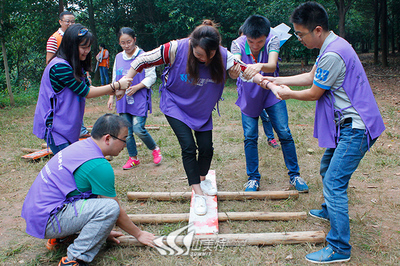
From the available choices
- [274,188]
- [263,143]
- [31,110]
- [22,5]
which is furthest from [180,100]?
[22,5]

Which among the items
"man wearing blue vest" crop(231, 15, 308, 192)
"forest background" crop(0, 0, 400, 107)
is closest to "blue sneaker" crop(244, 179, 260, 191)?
"man wearing blue vest" crop(231, 15, 308, 192)

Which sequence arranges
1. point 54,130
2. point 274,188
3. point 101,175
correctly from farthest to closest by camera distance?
point 274,188, point 54,130, point 101,175

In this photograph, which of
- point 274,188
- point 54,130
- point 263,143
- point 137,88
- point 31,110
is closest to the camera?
point 54,130

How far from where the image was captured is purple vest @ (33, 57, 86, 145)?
3088mm

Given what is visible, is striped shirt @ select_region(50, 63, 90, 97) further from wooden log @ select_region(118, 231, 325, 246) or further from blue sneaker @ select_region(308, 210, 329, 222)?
blue sneaker @ select_region(308, 210, 329, 222)

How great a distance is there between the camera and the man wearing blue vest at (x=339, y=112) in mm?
2502

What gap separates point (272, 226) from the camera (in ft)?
10.6

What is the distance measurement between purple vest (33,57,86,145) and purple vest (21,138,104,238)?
629mm

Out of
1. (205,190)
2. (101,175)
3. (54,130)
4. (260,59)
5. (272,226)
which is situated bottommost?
(272,226)

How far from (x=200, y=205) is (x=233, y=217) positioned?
369 mm

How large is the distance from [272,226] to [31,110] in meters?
9.47

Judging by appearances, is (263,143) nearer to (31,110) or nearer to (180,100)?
(180,100)

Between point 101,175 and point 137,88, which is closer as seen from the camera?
point 101,175

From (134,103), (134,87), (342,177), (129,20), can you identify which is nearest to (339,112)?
(342,177)
